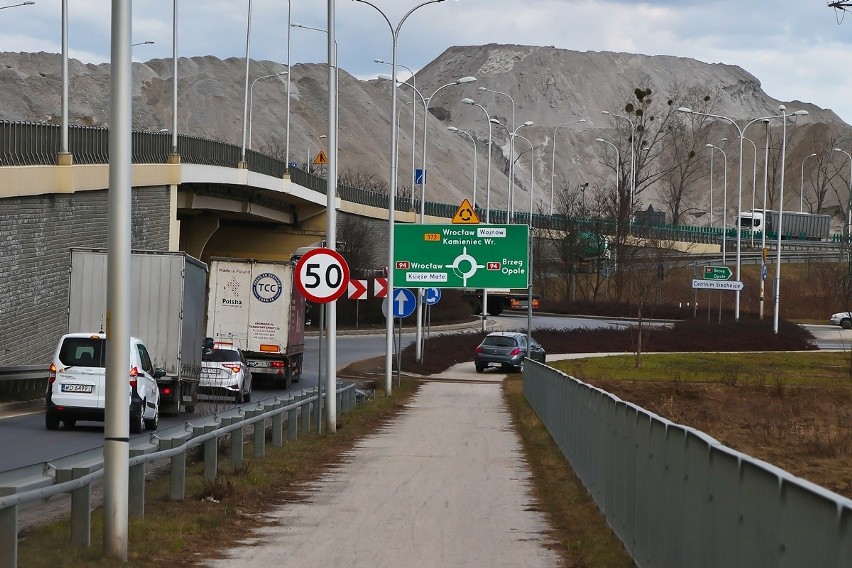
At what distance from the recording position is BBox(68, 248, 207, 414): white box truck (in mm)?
27391

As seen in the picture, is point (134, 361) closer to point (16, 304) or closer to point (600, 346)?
point (16, 304)

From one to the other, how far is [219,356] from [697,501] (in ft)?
87.7

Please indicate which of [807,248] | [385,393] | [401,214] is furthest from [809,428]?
[807,248]

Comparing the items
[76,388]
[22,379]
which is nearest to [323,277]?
[76,388]

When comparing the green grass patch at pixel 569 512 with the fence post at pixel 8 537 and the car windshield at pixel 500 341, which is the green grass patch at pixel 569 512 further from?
the car windshield at pixel 500 341

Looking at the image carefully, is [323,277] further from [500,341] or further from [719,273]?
[719,273]

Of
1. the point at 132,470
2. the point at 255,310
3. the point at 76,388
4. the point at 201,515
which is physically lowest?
the point at 201,515

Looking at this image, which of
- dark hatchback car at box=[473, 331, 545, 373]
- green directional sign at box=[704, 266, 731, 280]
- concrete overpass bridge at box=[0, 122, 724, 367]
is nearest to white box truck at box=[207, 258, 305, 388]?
concrete overpass bridge at box=[0, 122, 724, 367]

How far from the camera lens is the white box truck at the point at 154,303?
27391 millimetres

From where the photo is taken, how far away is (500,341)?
54.6 meters

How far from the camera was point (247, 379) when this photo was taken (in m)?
34.6

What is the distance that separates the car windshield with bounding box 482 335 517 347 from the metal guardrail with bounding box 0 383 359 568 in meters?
33.6

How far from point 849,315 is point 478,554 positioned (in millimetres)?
83766

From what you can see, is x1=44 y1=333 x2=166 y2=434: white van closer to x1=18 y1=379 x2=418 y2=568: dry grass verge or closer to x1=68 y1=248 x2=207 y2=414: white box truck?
x1=18 y1=379 x2=418 y2=568: dry grass verge
